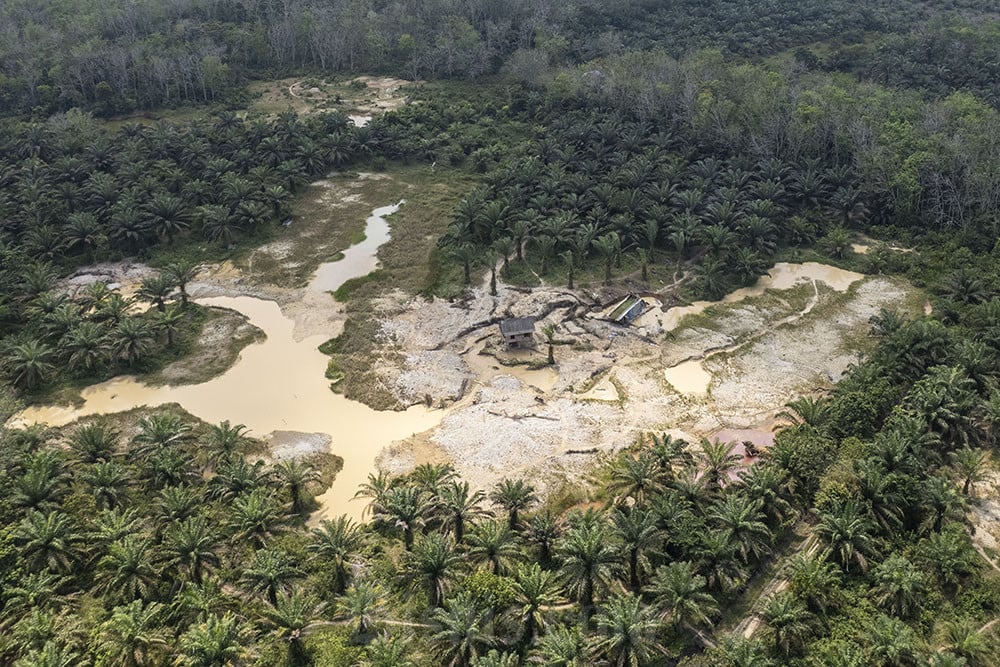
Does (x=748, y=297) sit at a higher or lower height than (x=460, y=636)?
lower

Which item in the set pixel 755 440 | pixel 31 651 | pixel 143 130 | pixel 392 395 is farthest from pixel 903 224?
pixel 143 130

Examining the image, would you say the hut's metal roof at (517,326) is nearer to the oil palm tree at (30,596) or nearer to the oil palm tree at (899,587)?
the oil palm tree at (899,587)

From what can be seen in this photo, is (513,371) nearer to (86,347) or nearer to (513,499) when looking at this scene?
(513,499)

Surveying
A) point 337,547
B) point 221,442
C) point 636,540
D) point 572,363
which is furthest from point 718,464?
point 221,442

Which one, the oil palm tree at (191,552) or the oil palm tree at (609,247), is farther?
the oil palm tree at (609,247)

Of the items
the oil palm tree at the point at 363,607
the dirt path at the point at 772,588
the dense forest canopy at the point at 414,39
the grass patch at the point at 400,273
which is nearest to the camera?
the oil palm tree at the point at 363,607

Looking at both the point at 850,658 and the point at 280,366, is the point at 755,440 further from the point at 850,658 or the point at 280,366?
the point at 280,366

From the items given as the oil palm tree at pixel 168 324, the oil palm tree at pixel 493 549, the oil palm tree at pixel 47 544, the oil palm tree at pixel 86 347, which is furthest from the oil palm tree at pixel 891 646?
the oil palm tree at pixel 86 347
